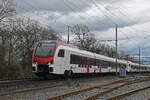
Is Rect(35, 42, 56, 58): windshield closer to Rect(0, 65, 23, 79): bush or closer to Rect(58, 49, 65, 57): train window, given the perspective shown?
Rect(58, 49, 65, 57): train window

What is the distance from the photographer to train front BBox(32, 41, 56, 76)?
755 inches

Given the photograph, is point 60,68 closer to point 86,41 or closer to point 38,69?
point 38,69

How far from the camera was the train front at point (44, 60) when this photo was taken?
1919 centimetres

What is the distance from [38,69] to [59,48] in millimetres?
2477

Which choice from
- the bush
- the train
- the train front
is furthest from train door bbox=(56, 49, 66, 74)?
the bush

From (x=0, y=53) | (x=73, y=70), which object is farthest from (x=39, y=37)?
(x=73, y=70)

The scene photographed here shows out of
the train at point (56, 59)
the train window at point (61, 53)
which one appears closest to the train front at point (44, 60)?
the train at point (56, 59)

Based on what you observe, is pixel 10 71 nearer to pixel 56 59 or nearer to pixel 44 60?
pixel 44 60

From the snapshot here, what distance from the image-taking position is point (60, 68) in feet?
65.8

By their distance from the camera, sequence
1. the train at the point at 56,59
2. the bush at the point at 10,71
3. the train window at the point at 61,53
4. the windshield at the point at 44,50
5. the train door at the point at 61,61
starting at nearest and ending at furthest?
the train at the point at 56,59 < the windshield at the point at 44,50 < the train door at the point at 61,61 < the train window at the point at 61,53 < the bush at the point at 10,71

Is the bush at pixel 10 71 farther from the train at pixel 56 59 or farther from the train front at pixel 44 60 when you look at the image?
the train front at pixel 44 60

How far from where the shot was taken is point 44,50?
1988 cm

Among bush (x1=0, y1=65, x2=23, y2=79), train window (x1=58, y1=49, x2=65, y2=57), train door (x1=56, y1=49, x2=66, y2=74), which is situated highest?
train window (x1=58, y1=49, x2=65, y2=57)

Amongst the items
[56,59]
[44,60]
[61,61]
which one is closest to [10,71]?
[44,60]
